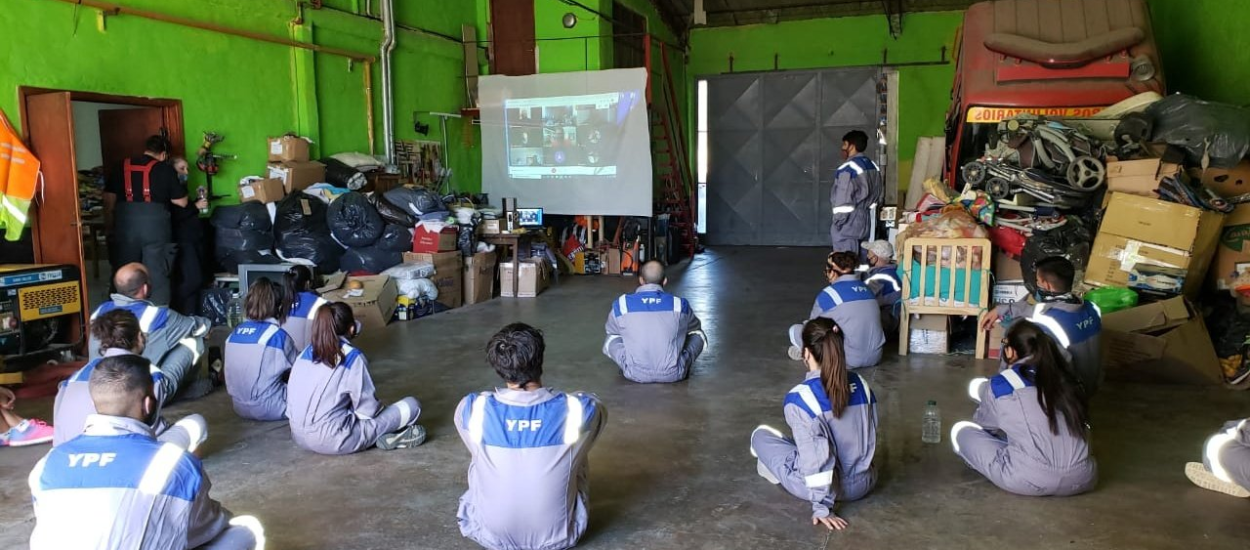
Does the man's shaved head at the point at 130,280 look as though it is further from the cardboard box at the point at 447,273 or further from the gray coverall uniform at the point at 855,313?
the gray coverall uniform at the point at 855,313

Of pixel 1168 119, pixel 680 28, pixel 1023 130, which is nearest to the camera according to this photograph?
pixel 1168 119

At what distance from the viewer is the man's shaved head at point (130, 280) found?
4.33 metres

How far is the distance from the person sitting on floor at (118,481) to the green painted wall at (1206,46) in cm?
725

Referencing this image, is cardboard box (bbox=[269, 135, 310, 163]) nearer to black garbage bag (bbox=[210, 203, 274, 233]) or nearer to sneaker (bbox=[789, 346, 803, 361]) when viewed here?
black garbage bag (bbox=[210, 203, 274, 233])

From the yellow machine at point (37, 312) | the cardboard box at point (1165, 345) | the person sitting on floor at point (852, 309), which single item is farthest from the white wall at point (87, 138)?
the cardboard box at point (1165, 345)

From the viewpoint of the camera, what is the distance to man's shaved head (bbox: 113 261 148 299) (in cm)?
433

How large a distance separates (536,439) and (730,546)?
846mm

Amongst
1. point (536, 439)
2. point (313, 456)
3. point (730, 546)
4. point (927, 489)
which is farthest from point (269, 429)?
point (927, 489)

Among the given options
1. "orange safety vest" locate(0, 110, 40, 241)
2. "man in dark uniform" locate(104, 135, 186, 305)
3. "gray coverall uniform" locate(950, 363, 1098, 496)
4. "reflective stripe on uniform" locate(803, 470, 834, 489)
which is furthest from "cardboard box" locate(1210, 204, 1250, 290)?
"orange safety vest" locate(0, 110, 40, 241)

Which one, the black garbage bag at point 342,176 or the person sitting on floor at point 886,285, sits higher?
the black garbage bag at point 342,176

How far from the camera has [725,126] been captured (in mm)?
14125

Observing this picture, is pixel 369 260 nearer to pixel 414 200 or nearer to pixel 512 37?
pixel 414 200

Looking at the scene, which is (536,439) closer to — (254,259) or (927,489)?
→ (927,489)

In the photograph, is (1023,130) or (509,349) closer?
(509,349)
